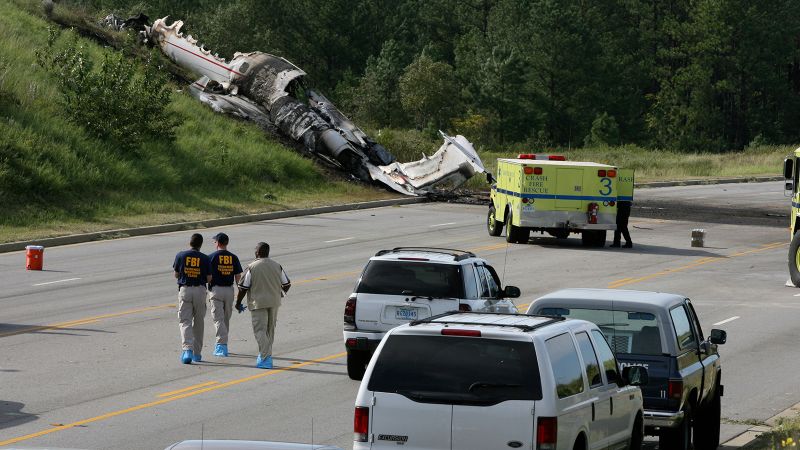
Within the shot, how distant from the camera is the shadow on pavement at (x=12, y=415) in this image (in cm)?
1374

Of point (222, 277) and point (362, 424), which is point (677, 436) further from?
point (222, 277)

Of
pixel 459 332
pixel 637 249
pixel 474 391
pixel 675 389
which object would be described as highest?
pixel 459 332

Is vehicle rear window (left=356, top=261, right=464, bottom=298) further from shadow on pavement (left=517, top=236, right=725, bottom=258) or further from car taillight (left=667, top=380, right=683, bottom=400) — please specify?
shadow on pavement (left=517, top=236, right=725, bottom=258)

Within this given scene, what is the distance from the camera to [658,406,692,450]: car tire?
40.9 ft

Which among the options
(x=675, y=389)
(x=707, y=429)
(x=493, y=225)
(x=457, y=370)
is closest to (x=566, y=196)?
(x=493, y=225)

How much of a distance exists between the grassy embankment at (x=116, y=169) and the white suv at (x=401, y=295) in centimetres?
1805

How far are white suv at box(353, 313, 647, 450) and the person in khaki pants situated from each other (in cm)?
788

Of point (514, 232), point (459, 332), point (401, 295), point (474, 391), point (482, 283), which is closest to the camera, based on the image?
point (474, 391)

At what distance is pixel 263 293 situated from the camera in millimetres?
17609

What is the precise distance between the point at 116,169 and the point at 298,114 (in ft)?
35.5

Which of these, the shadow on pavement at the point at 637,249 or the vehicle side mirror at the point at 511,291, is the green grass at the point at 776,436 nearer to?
the vehicle side mirror at the point at 511,291

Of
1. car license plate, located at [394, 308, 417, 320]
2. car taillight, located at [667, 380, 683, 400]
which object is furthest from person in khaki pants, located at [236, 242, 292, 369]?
car taillight, located at [667, 380, 683, 400]

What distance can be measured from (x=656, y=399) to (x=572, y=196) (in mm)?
22911

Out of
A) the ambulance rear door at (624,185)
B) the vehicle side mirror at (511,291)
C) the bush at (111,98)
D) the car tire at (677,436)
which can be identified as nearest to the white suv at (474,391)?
the car tire at (677,436)
